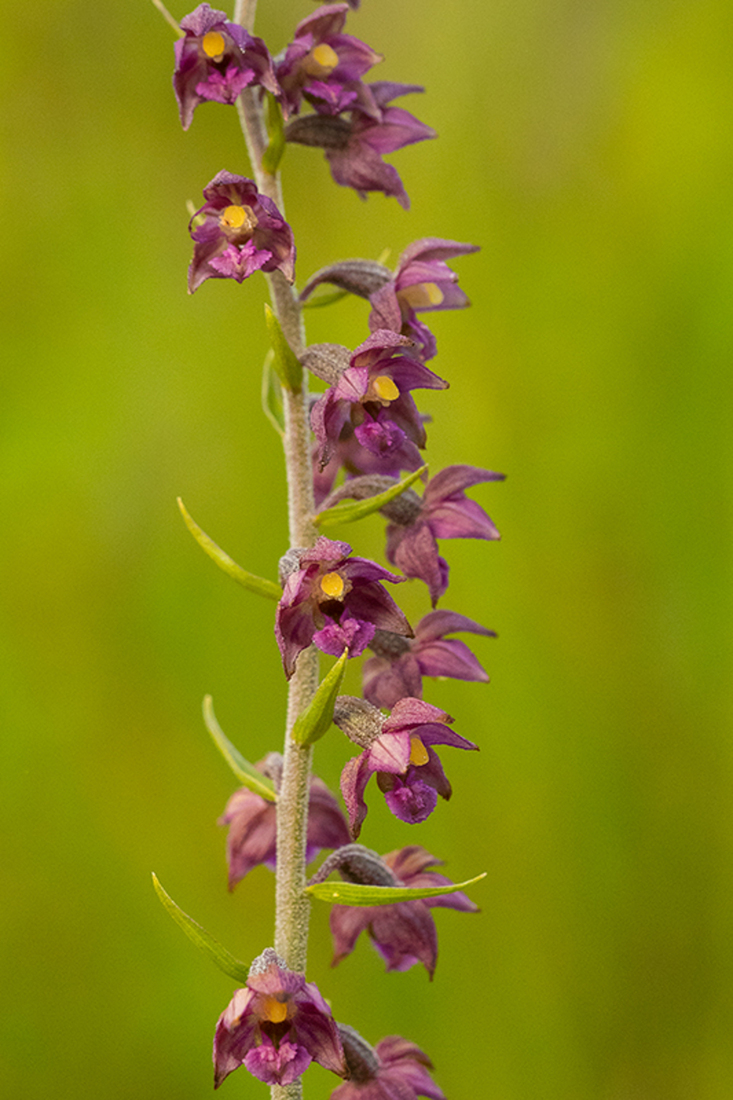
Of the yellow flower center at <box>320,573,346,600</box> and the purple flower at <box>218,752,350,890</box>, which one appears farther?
the purple flower at <box>218,752,350,890</box>

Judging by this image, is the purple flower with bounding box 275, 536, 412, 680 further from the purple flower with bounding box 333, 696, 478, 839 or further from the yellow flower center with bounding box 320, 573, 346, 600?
the purple flower with bounding box 333, 696, 478, 839

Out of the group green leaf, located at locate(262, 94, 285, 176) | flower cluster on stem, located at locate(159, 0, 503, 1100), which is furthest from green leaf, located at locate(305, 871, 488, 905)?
green leaf, located at locate(262, 94, 285, 176)

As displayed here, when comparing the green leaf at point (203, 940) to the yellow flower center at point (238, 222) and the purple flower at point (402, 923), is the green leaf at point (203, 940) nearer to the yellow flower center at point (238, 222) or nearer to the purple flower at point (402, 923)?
the purple flower at point (402, 923)

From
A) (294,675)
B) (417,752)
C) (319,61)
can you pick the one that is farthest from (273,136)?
(417,752)

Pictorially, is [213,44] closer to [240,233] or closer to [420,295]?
[240,233]

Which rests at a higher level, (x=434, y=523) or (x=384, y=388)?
(x=384, y=388)
